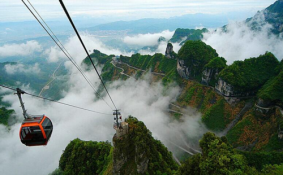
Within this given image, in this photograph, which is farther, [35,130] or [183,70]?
[183,70]

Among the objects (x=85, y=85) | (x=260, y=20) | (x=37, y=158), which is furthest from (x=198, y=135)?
(x=260, y=20)

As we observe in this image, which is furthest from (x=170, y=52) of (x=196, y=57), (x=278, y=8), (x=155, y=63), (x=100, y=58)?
(x=278, y=8)

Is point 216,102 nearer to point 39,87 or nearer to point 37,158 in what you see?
point 37,158

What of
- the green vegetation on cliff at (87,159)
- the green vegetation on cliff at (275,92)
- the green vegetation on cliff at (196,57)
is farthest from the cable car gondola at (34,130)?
the green vegetation on cliff at (196,57)

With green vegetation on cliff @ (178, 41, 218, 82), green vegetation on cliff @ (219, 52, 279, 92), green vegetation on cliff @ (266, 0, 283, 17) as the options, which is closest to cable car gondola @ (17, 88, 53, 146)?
green vegetation on cliff @ (219, 52, 279, 92)

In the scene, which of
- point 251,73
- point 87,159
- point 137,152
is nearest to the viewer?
point 137,152

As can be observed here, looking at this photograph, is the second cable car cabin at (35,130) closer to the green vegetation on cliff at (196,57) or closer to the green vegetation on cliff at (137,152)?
the green vegetation on cliff at (137,152)

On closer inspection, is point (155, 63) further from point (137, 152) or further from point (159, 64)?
point (137, 152)
